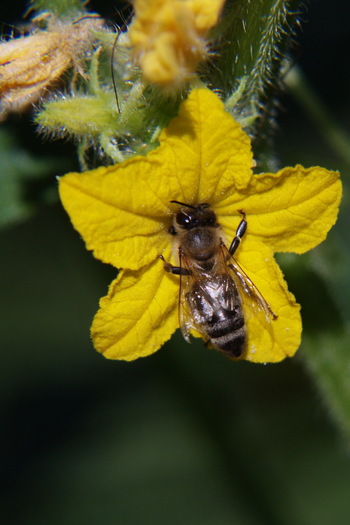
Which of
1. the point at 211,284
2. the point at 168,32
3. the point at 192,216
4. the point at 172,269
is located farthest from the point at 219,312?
the point at 168,32

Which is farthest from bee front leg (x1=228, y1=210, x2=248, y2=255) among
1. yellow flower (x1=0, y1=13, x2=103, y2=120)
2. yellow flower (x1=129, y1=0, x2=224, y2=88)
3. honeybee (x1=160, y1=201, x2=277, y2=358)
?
yellow flower (x1=0, y1=13, x2=103, y2=120)

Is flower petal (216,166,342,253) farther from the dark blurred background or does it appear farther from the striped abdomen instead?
the dark blurred background

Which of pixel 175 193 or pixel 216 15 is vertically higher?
pixel 216 15

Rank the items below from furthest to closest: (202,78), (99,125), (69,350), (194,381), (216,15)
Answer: (69,350), (194,381), (202,78), (99,125), (216,15)

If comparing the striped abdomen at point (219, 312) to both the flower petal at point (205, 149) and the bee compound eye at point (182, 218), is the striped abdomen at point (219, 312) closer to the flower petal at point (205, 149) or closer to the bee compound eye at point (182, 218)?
the bee compound eye at point (182, 218)

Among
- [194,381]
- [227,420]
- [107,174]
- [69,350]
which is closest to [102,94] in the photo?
[107,174]

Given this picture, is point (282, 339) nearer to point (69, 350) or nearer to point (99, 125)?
point (99, 125)
